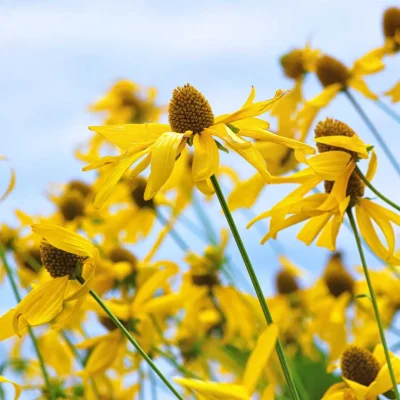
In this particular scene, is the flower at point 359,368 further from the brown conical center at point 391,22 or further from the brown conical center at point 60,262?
the brown conical center at point 391,22

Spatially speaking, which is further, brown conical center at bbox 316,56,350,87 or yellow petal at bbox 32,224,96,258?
brown conical center at bbox 316,56,350,87

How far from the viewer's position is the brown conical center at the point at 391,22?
2.04 m

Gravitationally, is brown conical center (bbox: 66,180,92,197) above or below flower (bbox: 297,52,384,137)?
below

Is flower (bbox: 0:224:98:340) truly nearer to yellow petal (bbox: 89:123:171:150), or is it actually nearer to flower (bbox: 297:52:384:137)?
yellow petal (bbox: 89:123:171:150)

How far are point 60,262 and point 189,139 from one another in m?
0.21

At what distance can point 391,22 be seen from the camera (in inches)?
81.3

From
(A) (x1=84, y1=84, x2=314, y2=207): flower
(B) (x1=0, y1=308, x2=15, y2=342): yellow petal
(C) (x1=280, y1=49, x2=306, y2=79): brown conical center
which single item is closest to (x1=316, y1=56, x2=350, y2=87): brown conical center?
(C) (x1=280, y1=49, x2=306, y2=79): brown conical center

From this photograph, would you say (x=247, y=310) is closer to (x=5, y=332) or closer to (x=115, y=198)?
(x=115, y=198)

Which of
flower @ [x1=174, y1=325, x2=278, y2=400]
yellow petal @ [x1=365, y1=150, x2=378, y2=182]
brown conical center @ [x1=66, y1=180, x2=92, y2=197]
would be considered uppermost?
yellow petal @ [x1=365, y1=150, x2=378, y2=182]

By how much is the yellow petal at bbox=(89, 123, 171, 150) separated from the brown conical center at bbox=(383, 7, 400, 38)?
4.35 ft

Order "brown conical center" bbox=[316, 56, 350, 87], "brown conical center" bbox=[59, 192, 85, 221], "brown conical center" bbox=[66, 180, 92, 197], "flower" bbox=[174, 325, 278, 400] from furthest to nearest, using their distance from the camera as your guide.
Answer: "brown conical center" bbox=[66, 180, 92, 197], "brown conical center" bbox=[59, 192, 85, 221], "brown conical center" bbox=[316, 56, 350, 87], "flower" bbox=[174, 325, 278, 400]

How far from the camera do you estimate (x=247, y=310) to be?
1817 mm

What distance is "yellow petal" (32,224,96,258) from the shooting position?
2.68 feet

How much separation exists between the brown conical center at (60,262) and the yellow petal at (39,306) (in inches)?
0.9
